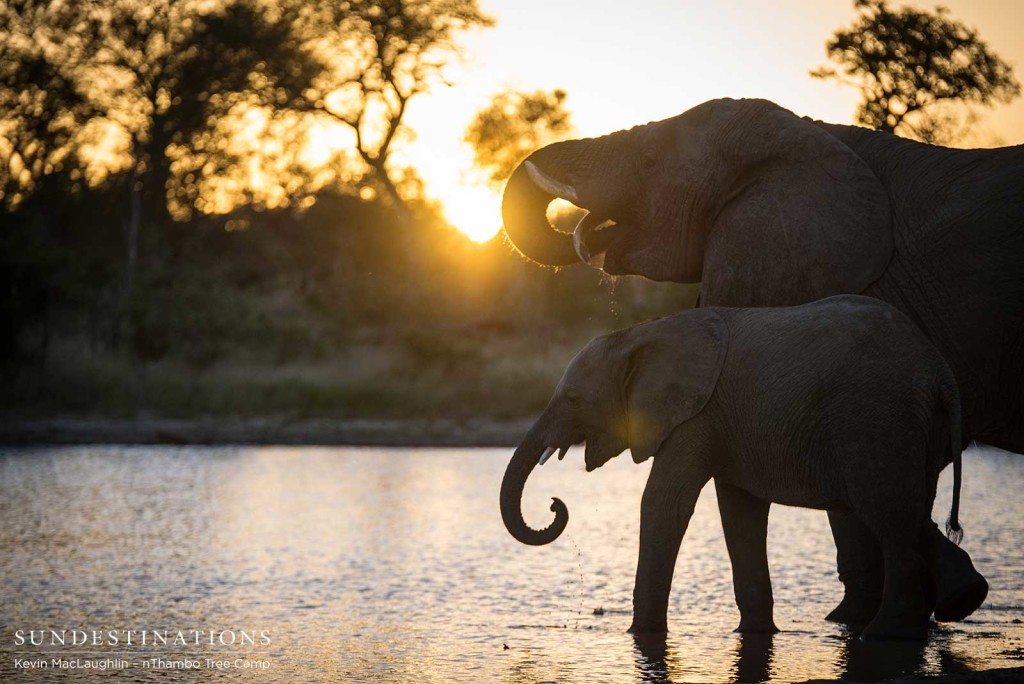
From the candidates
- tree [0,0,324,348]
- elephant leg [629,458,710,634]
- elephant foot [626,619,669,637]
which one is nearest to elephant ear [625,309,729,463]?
elephant leg [629,458,710,634]

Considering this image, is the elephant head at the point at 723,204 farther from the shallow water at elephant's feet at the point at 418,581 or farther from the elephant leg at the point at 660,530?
the shallow water at elephant's feet at the point at 418,581

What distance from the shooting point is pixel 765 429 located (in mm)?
6145

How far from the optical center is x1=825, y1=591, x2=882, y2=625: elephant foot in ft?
22.7

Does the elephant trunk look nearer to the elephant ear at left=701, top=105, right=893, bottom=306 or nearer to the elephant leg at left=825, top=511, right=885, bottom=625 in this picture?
the elephant ear at left=701, top=105, right=893, bottom=306

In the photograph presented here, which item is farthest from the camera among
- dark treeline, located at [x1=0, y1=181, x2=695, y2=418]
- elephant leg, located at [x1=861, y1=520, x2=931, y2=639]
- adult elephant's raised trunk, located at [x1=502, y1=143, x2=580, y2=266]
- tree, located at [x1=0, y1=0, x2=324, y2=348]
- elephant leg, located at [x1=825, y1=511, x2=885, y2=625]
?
tree, located at [x1=0, y1=0, x2=324, y2=348]

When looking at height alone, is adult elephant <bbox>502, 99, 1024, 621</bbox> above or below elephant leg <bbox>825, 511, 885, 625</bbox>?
above

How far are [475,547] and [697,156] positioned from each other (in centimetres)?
372

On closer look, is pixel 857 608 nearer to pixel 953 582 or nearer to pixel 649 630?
pixel 953 582

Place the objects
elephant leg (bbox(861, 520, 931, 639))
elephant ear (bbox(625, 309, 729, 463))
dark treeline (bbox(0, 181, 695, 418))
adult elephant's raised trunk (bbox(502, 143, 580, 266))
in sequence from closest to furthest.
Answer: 1. elephant leg (bbox(861, 520, 931, 639))
2. elephant ear (bbox(625, 309, 729, 463))
3. adult elephant's raised trunk (bbox(502, 143, 580, 266))
4. dark treeline (bbox(0, 181, 695, 418))

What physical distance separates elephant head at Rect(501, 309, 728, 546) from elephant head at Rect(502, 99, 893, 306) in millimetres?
484

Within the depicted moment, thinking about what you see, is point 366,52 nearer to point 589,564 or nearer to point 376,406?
point 376,406

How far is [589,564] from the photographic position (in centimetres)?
908

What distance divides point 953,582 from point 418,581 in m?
3.20

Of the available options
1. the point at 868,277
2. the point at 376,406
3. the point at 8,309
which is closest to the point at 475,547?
the point at 868,277
